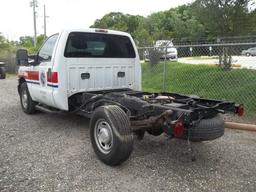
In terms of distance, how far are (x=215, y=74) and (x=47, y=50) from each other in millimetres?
5367

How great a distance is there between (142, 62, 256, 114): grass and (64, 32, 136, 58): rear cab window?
10.5 feet

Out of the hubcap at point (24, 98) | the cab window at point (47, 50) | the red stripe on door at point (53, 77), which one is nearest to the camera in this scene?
the red stripe on door at point (53, 77)

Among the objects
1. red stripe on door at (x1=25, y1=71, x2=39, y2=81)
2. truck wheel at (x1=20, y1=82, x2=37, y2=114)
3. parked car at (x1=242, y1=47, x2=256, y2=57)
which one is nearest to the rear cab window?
red stripe on door at (x1=25, y1=71, x2=39, y2=81)

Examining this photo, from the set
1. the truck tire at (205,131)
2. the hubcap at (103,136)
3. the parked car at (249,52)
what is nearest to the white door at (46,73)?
the hubcap at (103,136)

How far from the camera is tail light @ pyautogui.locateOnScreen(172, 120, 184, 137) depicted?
3.99 metres

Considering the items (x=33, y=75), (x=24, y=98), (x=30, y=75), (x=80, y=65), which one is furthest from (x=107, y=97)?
(x=24, y=98)

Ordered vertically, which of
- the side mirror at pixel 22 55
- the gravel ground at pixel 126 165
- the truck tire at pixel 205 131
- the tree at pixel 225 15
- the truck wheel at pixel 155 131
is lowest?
the gravel ground at pixel 126 165

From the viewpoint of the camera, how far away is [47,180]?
4.09 m

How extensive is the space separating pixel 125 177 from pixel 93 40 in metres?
3.21

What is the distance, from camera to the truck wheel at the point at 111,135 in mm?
4285

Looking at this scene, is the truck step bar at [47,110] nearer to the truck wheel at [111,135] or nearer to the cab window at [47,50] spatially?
the cab window at [47,50]

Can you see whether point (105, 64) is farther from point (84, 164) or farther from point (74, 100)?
point (84, 164)

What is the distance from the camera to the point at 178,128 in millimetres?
3988

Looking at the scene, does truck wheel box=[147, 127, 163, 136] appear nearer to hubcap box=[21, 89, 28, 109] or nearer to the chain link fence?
the chain link fence
